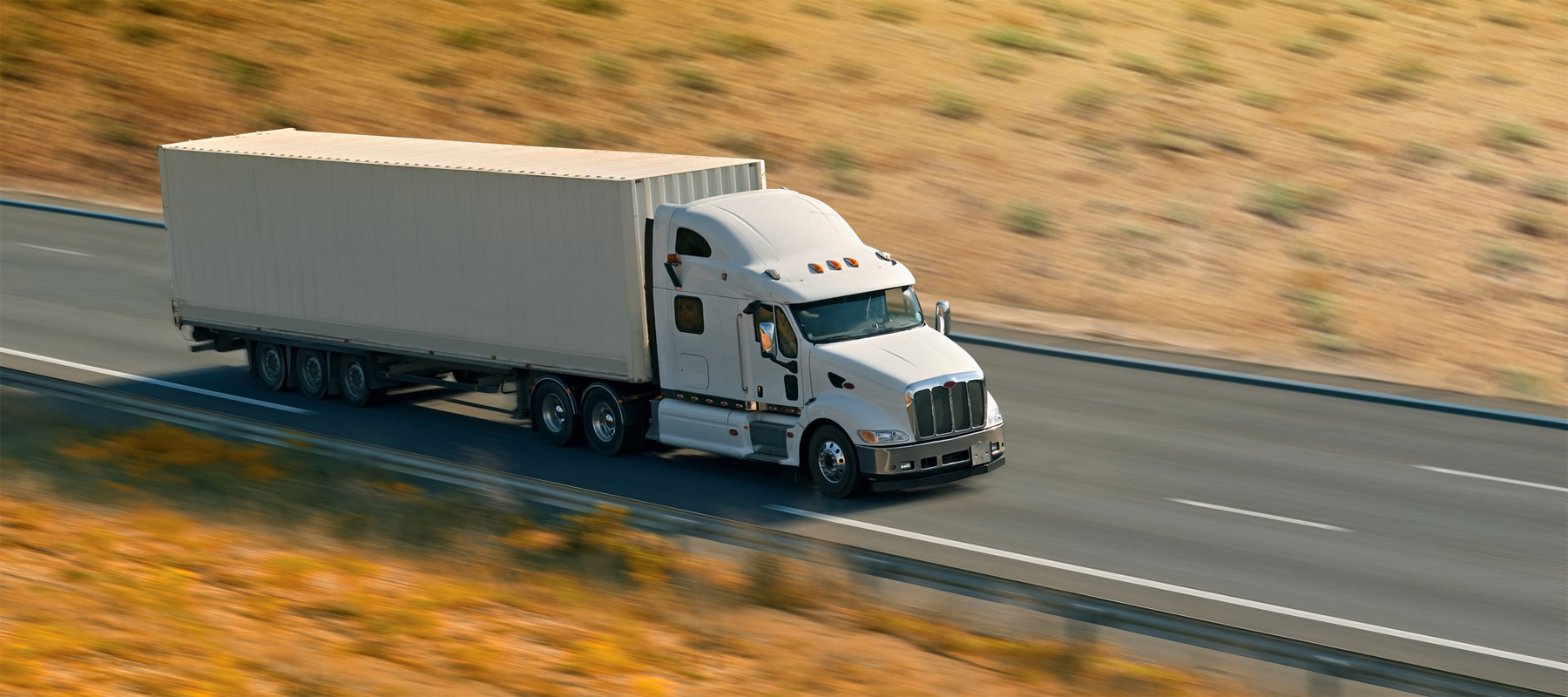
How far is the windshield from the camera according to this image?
17.0 meters

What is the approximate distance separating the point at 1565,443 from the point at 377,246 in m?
14.9

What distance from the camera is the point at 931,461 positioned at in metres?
16.6

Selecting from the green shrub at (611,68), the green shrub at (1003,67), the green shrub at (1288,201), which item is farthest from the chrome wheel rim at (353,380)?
the green shrub at (1003,67)

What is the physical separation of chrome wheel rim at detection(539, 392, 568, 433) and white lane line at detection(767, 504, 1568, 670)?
3297 millimetres

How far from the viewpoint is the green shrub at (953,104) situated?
36.9 metres

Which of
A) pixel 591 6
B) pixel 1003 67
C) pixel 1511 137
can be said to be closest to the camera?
pixel 1511 137

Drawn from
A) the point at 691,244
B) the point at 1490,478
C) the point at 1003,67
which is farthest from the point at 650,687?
the point at 1003,67

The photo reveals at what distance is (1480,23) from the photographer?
1750 inches

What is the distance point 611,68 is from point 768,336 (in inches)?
976

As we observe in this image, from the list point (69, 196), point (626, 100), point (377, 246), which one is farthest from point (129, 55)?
point (377, 246)

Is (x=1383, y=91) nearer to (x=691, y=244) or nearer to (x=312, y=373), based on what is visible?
(x=691, y=244)

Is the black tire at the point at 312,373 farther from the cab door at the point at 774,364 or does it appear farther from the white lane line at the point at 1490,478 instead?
the white lane line at the point at 1490,478

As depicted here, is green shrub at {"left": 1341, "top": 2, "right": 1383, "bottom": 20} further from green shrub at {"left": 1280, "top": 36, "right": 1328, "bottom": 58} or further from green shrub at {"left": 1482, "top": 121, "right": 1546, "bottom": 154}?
green shrub at {"left": 1482, "top": 121, "right": 1546, "bottom": 154}

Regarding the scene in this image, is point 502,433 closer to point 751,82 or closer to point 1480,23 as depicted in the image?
point 751,82
